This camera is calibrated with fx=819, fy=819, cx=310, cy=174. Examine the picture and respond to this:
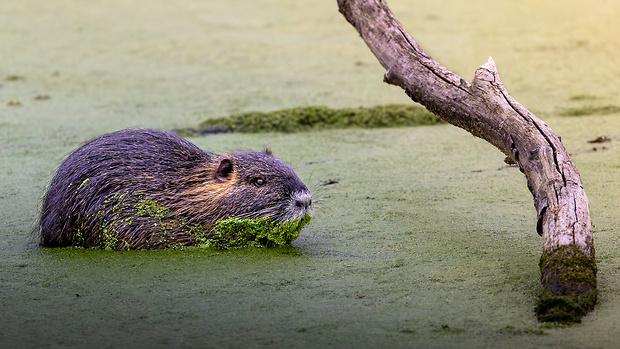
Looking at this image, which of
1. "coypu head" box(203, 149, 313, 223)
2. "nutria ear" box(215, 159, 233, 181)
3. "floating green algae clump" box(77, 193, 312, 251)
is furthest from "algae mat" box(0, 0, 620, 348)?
"nutria ear" box(215, 159, 233, 181)

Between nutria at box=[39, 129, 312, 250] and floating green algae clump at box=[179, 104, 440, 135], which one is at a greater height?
floating green algae clump at box=[179, 104, 440, 135]

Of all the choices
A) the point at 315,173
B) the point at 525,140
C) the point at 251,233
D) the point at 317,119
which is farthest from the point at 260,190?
the point at 317,119

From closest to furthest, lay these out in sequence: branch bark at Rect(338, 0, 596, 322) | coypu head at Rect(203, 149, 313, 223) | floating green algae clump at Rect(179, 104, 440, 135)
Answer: branch bark at Rect(338, 0, 596, 322)
coypu head at Rect(203, 149, 313, 223)
floating green algae clump at Rect(179, 104, 440, 135)

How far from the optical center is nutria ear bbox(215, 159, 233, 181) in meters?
3.36

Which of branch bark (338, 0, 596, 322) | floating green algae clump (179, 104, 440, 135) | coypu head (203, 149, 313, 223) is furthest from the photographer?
floating green algae clump (179, 104, 440, 135)

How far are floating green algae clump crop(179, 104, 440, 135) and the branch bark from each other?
187cm

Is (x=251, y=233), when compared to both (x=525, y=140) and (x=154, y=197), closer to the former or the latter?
(x=154, y=197)

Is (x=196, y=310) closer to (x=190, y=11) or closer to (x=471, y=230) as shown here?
(x=471, y=230)

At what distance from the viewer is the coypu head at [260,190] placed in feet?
10.8

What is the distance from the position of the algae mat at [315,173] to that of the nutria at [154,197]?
0.10 m

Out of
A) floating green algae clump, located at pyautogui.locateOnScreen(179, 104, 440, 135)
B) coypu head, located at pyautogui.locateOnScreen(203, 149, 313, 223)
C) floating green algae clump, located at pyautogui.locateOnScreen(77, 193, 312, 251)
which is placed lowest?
floating green algae clump, located at pyautogui.locateOnScreen(77, 193, 312, 251)

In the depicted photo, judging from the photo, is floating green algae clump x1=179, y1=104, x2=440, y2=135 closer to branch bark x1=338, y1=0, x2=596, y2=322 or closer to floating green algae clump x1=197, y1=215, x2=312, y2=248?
branch bark x1=338, y1=0, x2=596, y2=322

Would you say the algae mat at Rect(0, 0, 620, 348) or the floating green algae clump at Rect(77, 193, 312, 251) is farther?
the floating green algae clump at Rect(77, 193, 312, 251)

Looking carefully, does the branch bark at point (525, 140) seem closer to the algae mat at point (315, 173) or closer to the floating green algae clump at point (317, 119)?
the algae mat at point (315, 173)
